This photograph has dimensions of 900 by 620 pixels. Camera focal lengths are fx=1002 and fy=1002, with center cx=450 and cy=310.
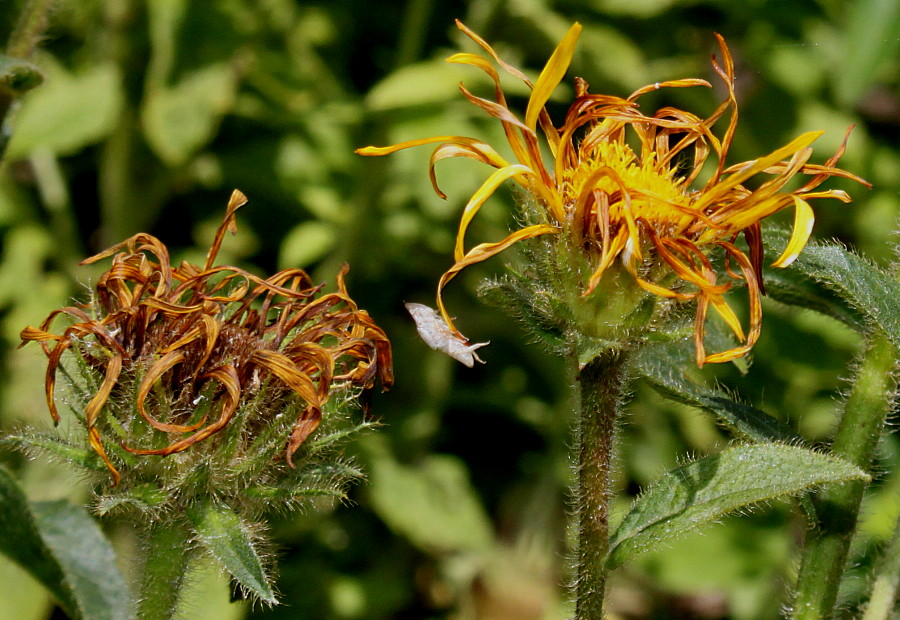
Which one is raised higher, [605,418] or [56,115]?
[605,418]

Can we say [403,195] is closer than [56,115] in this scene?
No

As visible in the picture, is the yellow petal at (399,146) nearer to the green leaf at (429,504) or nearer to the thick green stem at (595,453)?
the thick green stem at (595,453)

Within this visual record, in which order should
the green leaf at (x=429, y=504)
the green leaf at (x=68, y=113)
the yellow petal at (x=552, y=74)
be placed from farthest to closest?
the green leaf at (x=429, y=504) < the green leaf at (x=68, y=113) < the yellow petal at (x=552, y=74)

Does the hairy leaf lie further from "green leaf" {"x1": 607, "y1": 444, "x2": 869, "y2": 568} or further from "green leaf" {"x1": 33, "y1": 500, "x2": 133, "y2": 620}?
"green leaf" {"x1": 607, "y1": 444, "x2": 869, "y2": 568}

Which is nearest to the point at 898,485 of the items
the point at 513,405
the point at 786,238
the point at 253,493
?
the point at 513,405

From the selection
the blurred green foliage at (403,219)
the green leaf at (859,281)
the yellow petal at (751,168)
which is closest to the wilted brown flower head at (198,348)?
the yellow petal at (751,168)

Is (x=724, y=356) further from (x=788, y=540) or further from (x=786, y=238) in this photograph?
(x=788, y=540)

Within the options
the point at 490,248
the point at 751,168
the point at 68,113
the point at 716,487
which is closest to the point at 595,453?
the point at 716,487
